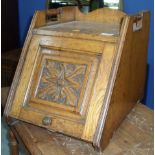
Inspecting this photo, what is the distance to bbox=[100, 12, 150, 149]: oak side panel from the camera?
992 mm

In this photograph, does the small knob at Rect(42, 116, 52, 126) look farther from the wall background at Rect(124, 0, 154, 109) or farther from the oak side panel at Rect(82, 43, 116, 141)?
the wall background at Rect(124, 0, 154, 109)

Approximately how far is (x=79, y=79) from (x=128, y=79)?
21 cm

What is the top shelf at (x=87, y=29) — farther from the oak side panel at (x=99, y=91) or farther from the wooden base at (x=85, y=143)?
the wooden base at (x=85, y=143)

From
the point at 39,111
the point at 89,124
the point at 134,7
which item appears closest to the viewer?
the point at 89,124

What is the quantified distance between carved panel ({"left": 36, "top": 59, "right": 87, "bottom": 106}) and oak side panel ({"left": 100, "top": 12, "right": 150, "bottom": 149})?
0.46 ft

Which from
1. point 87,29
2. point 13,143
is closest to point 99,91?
point 87,29

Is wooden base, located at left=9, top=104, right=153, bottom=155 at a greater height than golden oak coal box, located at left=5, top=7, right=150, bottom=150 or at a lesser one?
lesser

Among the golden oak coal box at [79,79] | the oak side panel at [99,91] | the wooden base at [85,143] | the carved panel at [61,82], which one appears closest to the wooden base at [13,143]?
the wooden base at [85,143]

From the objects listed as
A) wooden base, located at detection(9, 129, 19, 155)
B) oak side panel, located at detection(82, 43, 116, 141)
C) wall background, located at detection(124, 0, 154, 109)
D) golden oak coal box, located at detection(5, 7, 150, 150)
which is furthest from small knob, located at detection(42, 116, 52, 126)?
wall background, located at detection(124, 0, 154, 109)

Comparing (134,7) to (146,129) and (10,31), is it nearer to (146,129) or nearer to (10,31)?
(146,129)

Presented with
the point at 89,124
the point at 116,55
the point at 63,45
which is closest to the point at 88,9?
the point at 63,45

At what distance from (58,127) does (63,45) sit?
33cm

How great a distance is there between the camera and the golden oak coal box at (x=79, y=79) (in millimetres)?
969

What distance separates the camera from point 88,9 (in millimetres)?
1883
